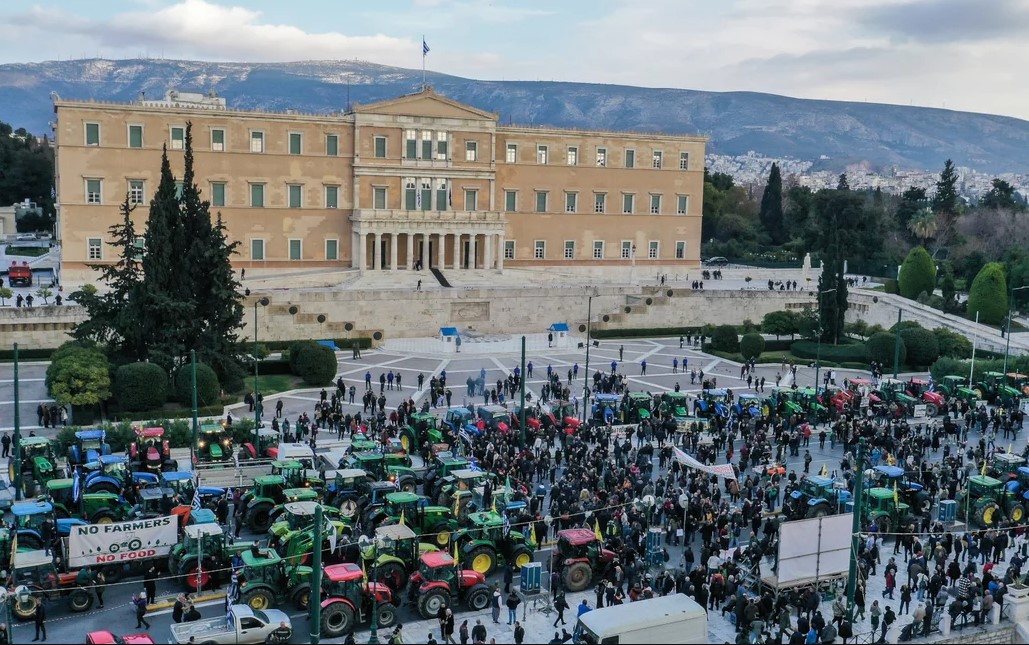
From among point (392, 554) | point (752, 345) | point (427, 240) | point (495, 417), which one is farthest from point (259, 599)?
point (427, 240)

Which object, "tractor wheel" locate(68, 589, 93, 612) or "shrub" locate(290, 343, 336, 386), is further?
"shrub" locate(290, 343, 336, 386)

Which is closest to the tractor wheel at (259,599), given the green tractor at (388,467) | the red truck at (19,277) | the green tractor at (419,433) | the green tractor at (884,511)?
the green tractor at (388,467)

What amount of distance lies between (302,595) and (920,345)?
38361mm

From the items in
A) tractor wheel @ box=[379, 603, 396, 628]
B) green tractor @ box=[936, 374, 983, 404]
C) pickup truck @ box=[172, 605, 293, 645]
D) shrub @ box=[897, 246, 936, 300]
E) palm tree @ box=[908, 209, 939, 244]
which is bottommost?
tractor wheel @ box=[379, 603, 396, 628]

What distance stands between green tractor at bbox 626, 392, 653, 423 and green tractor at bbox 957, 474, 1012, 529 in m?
11.7

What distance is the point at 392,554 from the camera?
20.2 m

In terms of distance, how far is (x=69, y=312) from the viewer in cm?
4603

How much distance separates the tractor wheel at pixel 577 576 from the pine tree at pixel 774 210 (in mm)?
72995

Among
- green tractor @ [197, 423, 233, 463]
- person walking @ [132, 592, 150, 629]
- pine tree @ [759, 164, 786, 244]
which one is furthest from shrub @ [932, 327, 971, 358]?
person walking @ [132, 592, 150, 629]

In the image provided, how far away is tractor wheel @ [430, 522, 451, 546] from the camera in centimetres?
2183

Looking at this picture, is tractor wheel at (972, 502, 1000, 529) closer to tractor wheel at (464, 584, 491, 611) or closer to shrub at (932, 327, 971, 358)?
tractor wheel at (464, 584, 491, 611)

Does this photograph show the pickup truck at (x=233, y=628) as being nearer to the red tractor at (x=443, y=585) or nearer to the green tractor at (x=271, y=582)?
the green tractor at (x=271, y=582)

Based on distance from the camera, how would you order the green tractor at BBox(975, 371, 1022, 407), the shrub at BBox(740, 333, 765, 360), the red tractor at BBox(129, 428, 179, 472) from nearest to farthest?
the red tractor at BBox(129, 428, 179, 472) → the green tractor at BBox(975, 371, 1022, 407) → the shrub at BBox(740, 333, 765, 360)

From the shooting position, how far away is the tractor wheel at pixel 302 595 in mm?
18969
